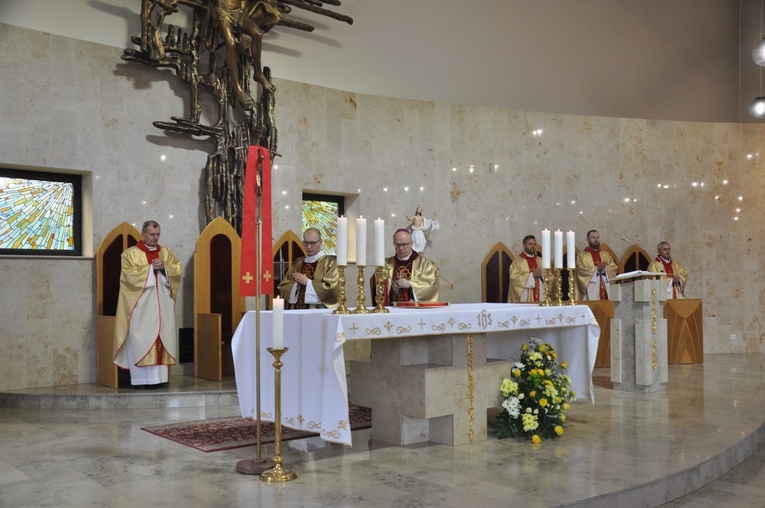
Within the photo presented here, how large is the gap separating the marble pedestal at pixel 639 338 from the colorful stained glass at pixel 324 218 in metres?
4.22

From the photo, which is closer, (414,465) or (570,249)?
(414,465)

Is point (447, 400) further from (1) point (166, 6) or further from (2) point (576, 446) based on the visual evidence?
A: (1) point (166, 6)

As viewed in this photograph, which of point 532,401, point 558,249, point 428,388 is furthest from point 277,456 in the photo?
point 558,249

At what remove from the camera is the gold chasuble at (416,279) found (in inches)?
251

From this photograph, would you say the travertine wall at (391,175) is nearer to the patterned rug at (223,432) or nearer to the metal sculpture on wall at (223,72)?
the metal sculpture on wall at (223,72)

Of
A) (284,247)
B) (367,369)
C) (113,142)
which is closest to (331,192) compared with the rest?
(284,247)

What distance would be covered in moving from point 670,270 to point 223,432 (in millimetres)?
8063

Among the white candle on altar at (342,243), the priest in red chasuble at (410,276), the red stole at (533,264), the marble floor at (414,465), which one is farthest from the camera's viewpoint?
the red stole at (533,264)

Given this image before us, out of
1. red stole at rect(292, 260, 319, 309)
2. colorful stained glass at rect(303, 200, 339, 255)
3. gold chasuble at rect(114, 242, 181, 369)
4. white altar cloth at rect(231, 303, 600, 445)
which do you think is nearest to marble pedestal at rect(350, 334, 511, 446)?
white altar cloth at rect(231, 303, 600, 445)

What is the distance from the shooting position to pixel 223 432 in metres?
5.75

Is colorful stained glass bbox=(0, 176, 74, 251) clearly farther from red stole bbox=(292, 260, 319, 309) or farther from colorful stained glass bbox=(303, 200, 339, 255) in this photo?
colorful stained glass bbox=(303, 200, 339, 255)

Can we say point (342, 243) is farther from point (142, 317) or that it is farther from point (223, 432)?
point (142, 317)

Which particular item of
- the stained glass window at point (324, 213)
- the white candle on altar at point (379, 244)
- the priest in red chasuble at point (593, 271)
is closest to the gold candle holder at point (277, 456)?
the white candle on altar at point (379, 244)

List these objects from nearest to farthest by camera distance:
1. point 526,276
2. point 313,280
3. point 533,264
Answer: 1. point 313,280
2. point 526,276
3. point 533,264
